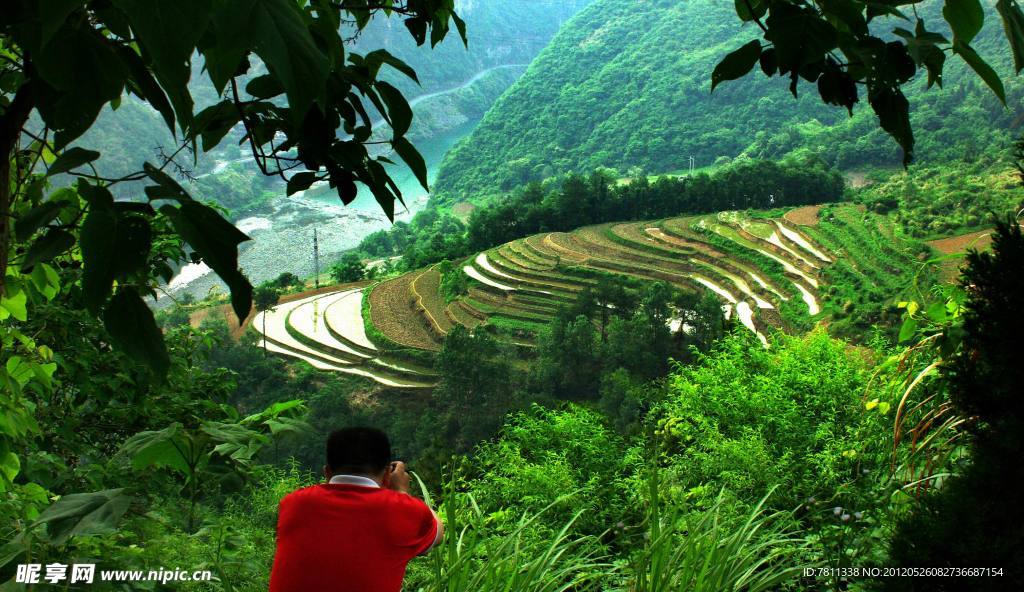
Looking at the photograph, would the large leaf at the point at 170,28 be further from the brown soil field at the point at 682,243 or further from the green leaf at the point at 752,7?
the brown soil field at the point at 682,243

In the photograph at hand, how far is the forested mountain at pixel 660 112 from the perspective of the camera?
118 ft

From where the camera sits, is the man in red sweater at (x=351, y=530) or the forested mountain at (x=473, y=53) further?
the forested mountain at (x=473, y=53)

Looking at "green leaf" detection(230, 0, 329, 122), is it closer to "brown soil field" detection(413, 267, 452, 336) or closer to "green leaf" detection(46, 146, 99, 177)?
"green leaf" detection(46, 146, 99, 177)

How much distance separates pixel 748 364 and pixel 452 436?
42.2 feet

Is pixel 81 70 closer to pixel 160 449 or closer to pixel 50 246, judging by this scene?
pixel 50 246

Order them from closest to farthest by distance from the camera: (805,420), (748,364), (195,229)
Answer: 1. (195,229)
2. (805,420)
3. (748,364)

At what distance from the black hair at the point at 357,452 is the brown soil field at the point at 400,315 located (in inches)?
742

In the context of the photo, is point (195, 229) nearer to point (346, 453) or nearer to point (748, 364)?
point (346, 453)

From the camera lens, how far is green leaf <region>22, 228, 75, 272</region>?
411 millimetres

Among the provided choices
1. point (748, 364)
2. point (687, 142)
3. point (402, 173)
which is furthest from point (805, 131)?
point (748, 364)

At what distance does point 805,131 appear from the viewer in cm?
3881

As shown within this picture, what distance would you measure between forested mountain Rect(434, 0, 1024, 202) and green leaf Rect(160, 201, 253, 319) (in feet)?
123

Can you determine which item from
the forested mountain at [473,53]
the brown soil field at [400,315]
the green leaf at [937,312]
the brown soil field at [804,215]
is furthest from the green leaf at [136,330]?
the forested mountain at [473,53]

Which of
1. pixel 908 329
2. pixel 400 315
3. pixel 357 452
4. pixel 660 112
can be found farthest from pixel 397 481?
pixel 660 112
